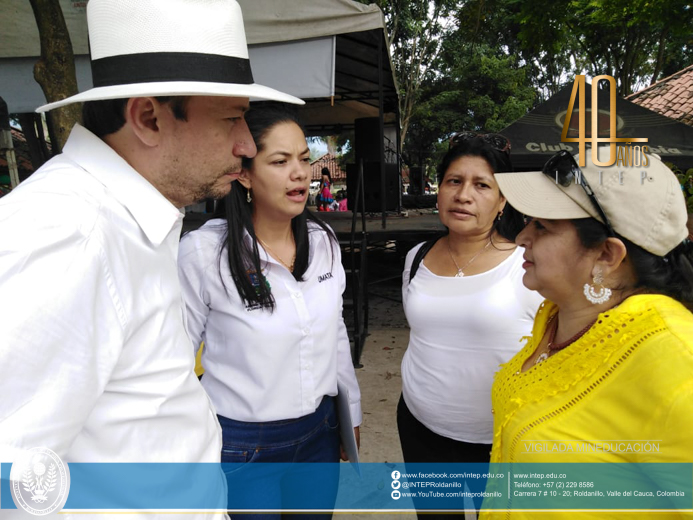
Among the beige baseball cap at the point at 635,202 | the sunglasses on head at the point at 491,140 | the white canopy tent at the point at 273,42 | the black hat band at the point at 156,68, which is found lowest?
the beige baseball cap at the point at 635,202

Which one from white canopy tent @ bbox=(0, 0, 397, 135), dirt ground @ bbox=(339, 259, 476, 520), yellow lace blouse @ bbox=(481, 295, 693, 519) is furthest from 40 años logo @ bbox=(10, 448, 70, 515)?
white canopy tent @ bbox=(0, 0, 397, 135)

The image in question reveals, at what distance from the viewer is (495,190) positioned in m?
2.09

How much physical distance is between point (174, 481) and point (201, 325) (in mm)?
685

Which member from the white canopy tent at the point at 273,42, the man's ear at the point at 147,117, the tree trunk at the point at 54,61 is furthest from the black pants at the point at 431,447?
the white canopy tent at the point at 273,42

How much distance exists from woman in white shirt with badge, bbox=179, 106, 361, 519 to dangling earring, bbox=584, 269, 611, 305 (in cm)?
92

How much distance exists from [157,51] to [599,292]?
1.25 meters

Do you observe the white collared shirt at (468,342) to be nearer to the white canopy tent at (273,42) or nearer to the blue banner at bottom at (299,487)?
the blue banner at bottom at (299,487)

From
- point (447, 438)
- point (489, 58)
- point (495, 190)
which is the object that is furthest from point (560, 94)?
point (489, 58)

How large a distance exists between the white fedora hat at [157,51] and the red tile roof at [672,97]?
15.1 m

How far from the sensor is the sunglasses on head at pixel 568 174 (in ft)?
→ 3.82

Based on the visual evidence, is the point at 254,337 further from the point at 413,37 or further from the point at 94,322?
the point at 413,37

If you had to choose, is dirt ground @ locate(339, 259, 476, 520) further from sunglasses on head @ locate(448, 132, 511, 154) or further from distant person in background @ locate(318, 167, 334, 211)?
distant person in background @ locate(318, 167, 334, 211)

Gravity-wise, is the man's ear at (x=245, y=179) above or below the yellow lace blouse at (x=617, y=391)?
above

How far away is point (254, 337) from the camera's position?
5.25ft
